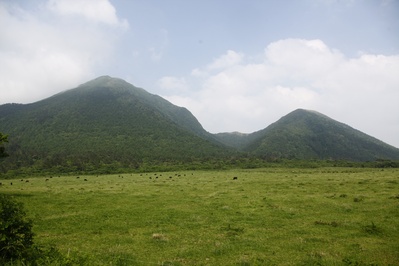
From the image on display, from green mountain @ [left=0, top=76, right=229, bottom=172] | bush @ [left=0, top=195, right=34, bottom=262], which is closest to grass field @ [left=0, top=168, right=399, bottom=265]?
bush @ [left=0, top=195, right=34, bottom=262]

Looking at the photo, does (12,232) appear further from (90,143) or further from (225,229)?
(90,143)

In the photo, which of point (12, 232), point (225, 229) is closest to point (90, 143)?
point (225, 229)

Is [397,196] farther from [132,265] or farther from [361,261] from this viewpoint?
[132,265]

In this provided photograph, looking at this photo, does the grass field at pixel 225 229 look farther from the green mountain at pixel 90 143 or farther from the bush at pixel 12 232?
the green mountain at pixel 90 143

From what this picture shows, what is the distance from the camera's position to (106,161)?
12669 cm

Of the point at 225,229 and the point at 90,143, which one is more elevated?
the point at 90,143

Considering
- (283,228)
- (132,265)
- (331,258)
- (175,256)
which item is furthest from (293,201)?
(132,265)

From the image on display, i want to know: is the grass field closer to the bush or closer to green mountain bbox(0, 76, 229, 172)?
the bush

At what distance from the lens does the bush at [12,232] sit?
916 centimetres

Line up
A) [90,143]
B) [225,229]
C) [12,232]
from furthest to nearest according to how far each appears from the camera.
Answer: [90,143] < [225,229] < [12,232]

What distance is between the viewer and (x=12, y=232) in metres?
9.60

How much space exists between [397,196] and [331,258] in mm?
19731

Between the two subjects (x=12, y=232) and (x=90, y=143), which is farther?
(x=90, y=143)

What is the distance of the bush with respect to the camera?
916 centimetres
